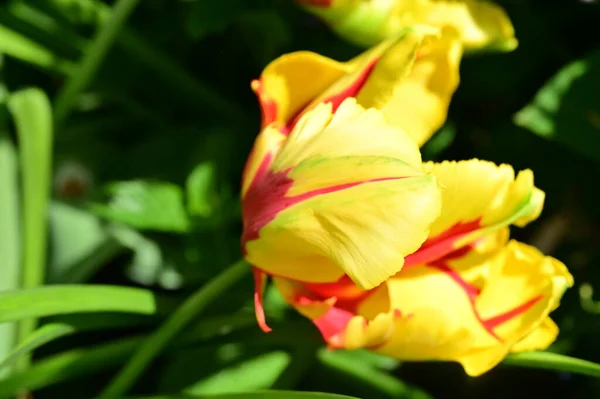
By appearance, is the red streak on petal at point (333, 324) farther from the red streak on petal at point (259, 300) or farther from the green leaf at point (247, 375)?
the green leaf at point (247, 375)

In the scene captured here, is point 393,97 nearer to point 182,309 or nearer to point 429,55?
point 429,55

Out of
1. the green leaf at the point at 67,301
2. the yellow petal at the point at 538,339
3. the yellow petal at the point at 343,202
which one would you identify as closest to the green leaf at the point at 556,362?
the yellow petal at the point at 538,339

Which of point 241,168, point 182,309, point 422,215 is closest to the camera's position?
point 422,215

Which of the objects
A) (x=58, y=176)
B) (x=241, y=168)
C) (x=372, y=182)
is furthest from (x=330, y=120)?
(x=58, y=176)

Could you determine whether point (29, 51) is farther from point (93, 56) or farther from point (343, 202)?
point (343, 202)

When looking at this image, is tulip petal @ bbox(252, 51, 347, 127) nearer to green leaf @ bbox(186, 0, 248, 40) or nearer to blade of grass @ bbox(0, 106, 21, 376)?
green leaf @ bbox(186, 0, 248, 40)
